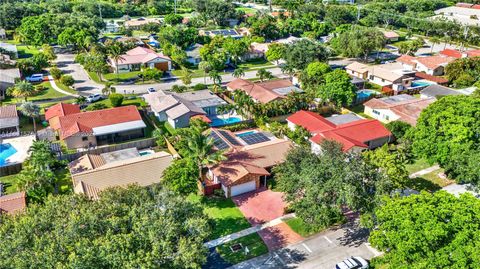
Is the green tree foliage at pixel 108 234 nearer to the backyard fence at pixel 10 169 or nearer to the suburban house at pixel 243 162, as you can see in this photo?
the suburban house at pixel 243 162

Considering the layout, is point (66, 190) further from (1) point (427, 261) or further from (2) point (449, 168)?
(2) point (449, 168)

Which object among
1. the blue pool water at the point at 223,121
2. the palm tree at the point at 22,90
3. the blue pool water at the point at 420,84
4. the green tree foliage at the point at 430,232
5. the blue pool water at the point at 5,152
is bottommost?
the blue pool water at the point at 223,121

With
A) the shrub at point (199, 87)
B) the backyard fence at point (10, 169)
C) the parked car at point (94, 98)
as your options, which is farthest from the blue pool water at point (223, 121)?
the backyard fence at point (10, 169)

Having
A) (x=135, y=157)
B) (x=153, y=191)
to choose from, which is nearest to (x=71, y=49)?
(x=135, y=157)

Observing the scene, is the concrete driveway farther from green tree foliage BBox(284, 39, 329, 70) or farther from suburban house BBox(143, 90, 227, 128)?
green tree foliage BBox(284, 39, 329, 70)

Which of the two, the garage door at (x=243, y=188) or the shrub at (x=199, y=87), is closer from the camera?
the garage door at (x=243, y=188)

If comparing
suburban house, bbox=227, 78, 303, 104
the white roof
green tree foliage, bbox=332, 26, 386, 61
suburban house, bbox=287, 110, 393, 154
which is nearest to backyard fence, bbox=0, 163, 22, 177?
the white roof
